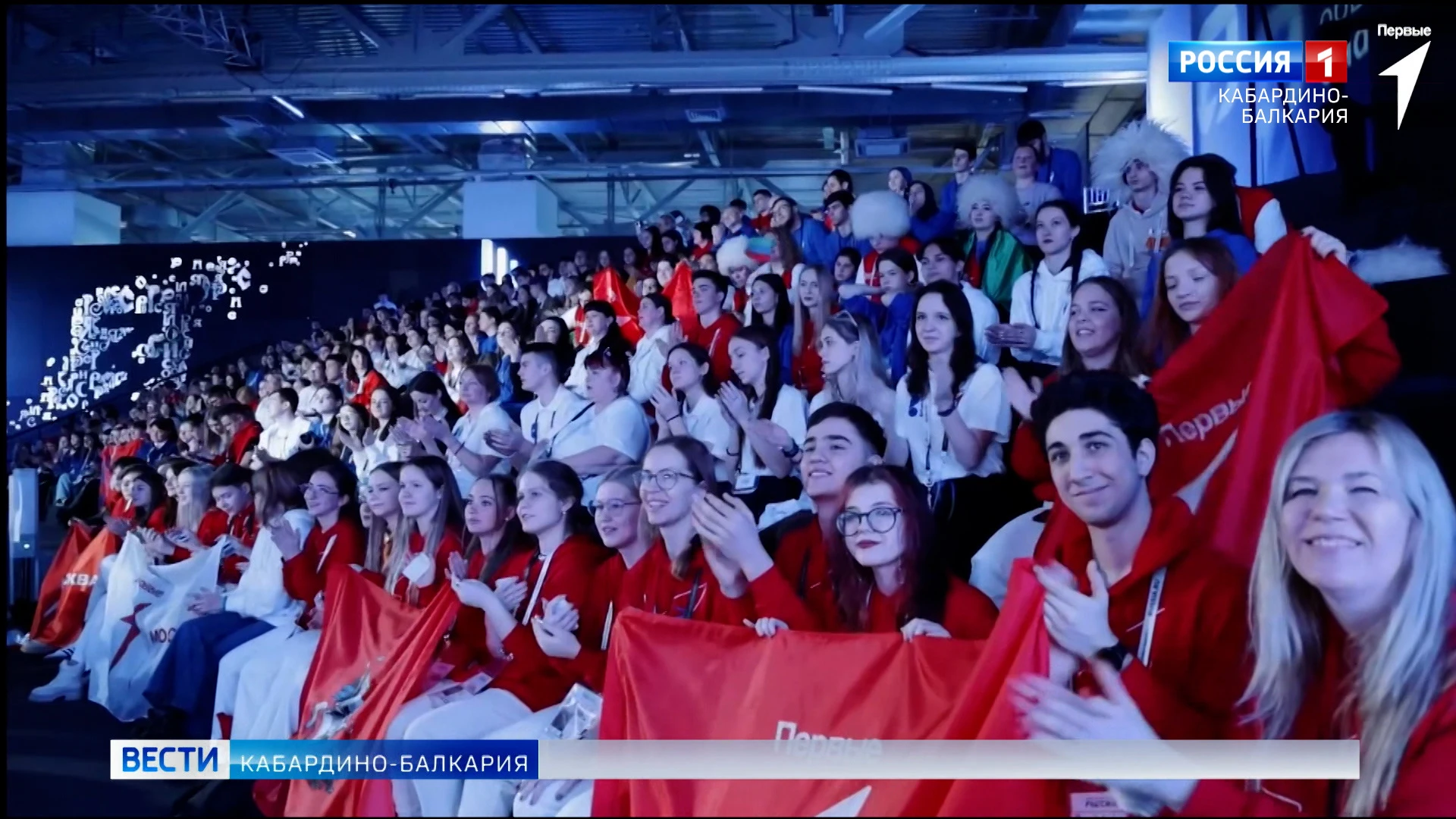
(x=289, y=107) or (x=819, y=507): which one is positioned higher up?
(x=289, y=107)

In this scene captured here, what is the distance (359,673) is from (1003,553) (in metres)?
1.31

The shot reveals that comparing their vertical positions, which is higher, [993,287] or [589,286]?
[589,286]

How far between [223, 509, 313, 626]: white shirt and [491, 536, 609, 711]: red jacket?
0.93 m

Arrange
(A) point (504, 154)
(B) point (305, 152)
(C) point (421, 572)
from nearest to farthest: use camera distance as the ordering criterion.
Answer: (C) point (421, 572)
(B) point (305, 152)
(A) point (504, 154)

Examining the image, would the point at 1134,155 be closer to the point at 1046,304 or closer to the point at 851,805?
the point at 1046,304

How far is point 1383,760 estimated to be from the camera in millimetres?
1140

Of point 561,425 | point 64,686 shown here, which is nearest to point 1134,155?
point 561,425

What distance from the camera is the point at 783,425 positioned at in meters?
2.86

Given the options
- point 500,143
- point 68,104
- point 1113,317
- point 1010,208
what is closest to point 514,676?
point 1113,317

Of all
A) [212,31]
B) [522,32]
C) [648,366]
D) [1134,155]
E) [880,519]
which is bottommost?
[880,519]

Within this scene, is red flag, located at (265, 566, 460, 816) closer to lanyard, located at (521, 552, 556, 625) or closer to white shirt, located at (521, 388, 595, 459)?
lanyard, located at (521, 552, 556, 625)

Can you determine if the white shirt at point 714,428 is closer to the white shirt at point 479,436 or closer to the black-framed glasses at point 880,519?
the white shirt at point 479,436

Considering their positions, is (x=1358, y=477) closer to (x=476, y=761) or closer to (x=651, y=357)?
(x=476, y=761)

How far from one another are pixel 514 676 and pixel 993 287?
2.13 meters
